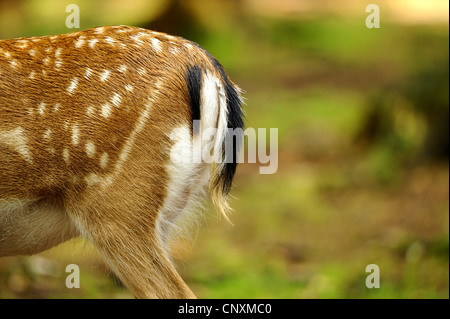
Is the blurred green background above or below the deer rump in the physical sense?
below

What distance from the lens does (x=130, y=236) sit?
3.24 m

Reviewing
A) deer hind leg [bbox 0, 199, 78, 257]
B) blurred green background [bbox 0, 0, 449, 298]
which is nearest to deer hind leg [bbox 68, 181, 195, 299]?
deer hind leg [bbox 0, 199, 78, 257]

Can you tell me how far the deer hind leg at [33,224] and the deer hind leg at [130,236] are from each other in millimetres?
163

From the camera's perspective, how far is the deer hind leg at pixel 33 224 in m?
3.34

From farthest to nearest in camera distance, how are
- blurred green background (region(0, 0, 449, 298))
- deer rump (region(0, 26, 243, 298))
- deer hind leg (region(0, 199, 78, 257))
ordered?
blurred green background (region(0, 0, 449, 298)), deer hind leg (region(0, 199, 78, 257)), deer rump (region(0, 26, 243, 298))

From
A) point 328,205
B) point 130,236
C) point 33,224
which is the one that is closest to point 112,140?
point 130,236

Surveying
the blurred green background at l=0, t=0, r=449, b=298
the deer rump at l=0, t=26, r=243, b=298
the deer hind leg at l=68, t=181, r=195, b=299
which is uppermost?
the deer rump at l=0, t=26, r=243, b=298

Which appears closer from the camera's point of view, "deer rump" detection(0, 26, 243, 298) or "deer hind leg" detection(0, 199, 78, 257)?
"deer rump" detection(0, 26, 243, 298)

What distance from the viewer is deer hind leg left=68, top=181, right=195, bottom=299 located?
320 centimetres

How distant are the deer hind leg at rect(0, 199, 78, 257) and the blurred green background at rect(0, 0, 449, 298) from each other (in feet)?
0.69

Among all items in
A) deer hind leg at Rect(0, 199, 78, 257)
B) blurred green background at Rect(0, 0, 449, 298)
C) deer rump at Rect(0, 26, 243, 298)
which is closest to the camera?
deer rump at Rect(0, 26, 243, 298)

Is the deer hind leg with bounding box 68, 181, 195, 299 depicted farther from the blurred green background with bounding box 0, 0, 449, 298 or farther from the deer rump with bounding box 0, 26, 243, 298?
the blurred green background with bounding box 0, 0, 449, 298

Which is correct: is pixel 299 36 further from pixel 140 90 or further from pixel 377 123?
pixel 140 90
